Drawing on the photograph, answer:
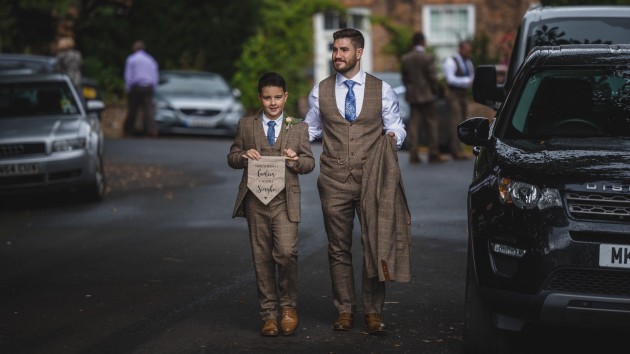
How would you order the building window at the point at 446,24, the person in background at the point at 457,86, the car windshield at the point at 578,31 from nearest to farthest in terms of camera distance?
the car windshield at the point at 578,31
the person in background at the point at 457,86
the building window at the point at 446,24

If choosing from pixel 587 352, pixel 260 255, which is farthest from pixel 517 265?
pixel 260 255

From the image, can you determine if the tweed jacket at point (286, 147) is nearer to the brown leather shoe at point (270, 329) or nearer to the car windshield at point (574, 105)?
the brown leather shoe at point (270, 329)

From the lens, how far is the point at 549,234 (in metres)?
6.64

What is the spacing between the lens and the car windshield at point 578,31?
1099 cm

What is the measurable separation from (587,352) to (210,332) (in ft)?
7.45

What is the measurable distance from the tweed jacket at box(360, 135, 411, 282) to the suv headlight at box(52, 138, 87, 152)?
821cm

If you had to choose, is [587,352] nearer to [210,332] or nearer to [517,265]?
[517,265]

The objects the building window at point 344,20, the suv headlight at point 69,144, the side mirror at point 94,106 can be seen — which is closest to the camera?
the suv headlight at point 69,144

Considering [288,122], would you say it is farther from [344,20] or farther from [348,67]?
[344,20]

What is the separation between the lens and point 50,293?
963 cm

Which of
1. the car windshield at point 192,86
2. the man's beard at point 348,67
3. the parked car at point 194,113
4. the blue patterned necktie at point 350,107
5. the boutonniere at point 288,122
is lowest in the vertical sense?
the parked car at point 194,113

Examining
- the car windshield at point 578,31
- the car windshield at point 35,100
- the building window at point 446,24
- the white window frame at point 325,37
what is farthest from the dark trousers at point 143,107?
the car windshield at point 578,31

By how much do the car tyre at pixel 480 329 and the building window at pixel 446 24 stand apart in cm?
3023

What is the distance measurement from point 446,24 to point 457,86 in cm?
1607
